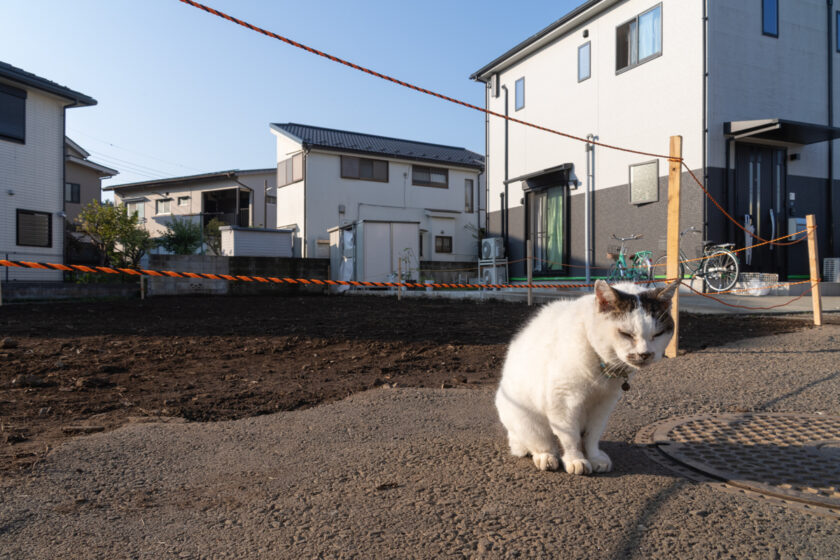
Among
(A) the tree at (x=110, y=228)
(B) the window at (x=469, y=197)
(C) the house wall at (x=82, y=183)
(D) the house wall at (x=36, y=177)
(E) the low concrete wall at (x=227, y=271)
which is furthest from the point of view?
(B) the window at (x=469, y=197)

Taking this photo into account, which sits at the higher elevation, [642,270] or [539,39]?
[539,39]

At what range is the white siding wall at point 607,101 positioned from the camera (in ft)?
39.1

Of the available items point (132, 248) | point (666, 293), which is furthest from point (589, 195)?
point (132, 248)

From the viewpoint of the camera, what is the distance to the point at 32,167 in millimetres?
18203

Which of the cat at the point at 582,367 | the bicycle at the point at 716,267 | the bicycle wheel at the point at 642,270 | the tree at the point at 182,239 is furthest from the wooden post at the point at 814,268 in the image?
the tree at the point at 182,239

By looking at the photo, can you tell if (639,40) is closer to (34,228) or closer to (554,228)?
(554,228)

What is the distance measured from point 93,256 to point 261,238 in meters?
7.48

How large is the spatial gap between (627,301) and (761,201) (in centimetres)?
1224

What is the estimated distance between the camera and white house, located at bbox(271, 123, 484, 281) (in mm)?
23469

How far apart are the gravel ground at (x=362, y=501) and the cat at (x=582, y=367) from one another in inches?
6.5

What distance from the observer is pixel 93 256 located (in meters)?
22.5

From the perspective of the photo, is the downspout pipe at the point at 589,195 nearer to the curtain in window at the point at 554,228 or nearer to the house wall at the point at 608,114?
the house wall at the point at 608,114

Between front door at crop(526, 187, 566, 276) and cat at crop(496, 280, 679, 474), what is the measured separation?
13.4 metres

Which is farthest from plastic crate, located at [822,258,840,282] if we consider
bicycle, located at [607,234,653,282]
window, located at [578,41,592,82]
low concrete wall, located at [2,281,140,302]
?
low concrete wall, located at [2,281,140,302]
